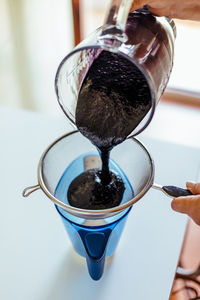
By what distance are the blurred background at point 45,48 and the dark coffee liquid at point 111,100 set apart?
4.27ft

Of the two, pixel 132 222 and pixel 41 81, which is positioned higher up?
pixel 132 222

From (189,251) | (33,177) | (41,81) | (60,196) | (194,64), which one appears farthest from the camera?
(194,64)

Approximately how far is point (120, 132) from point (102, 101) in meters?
0.06

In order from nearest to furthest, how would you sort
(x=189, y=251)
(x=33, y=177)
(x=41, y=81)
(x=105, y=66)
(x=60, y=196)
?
(x=105, y=66) < (x=60, y=196) < (x=33, y=177) < (x=189, y=251) < (x=41, y=81)

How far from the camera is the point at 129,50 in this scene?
1.72 ft

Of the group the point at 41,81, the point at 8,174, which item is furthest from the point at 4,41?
the point at 8,174

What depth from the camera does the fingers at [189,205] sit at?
1.97 feet

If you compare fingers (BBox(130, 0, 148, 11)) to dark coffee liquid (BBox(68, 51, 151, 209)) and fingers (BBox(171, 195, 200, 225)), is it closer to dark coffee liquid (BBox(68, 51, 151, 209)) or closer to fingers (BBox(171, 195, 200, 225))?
dark coffee liquid (BBox(68, 51, 151, 209))

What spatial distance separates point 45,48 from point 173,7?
1528mm

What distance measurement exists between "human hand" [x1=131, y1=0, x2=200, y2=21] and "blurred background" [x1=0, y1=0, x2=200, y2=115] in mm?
1243

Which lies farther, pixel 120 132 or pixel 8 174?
pixel 8 174

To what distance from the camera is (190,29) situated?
2.28 m

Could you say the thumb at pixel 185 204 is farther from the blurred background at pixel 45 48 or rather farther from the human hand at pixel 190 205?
the blurred background at pixel 45 48

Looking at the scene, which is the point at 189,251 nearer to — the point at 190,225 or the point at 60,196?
the point at 190,225
